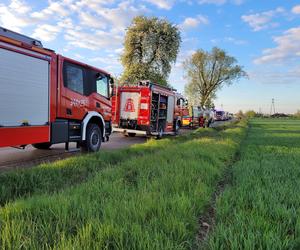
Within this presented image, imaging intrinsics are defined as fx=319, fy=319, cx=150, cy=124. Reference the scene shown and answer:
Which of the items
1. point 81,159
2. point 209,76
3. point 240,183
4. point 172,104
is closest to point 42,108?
point 81,159

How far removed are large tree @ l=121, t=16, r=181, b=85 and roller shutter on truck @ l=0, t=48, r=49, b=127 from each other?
2582 centimetres

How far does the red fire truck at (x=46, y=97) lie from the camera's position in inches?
304

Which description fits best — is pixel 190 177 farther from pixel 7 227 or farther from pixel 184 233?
pixel 7 227

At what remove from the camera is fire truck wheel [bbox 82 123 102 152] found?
37.0 feet

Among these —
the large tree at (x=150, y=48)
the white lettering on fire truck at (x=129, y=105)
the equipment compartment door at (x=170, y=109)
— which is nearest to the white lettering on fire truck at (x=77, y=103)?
the white lettering on fire truck at (x=129, y=105)

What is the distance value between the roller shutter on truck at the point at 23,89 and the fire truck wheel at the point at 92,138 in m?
2.28

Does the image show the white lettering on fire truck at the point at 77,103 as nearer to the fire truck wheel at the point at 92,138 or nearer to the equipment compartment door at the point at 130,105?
the fire truck wheel at the point at 92,138

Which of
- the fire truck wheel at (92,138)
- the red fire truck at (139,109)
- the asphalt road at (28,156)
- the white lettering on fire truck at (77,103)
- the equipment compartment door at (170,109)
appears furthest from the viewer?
the equipment compartment door at (170,109)

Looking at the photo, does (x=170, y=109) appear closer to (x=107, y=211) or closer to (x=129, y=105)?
(x=129, y=105)

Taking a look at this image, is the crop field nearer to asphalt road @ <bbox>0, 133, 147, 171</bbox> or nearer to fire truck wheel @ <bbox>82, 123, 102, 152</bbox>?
asphalt road @ <bbox>0, 133, 147, 171</bbox>

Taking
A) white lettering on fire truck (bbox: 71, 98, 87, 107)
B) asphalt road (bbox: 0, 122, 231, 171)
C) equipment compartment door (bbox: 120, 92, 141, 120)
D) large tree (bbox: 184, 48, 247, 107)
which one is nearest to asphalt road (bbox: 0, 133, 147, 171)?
asphalt road (bbox: 0, 122, 231, 171)

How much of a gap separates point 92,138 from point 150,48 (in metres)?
25.5

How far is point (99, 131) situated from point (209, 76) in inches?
2476

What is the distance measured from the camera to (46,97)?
9148mm
